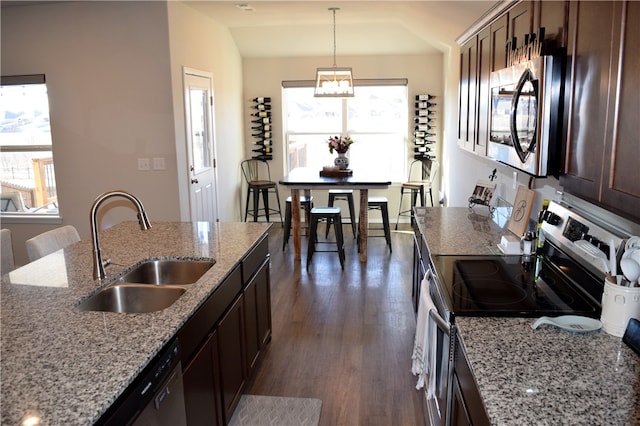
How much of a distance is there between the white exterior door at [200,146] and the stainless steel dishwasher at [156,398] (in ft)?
11.3

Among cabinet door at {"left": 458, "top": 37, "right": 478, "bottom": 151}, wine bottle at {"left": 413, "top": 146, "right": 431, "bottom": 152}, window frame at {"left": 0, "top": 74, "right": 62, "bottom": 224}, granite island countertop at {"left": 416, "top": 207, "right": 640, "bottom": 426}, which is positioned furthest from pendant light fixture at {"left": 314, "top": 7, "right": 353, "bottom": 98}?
granite island countertop at {"left": 416, "top": 207, "right": 640, "bottom": 426}

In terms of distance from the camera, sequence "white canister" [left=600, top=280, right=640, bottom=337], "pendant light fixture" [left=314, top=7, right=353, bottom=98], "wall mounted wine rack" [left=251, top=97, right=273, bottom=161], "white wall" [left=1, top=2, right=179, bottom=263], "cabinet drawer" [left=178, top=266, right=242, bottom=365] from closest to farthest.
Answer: "white canister" [left=600, top=280, right=640, bottom=337] < "cabinet drawer" [left=178, top=266, right=242, bottom=365] < "white wall" [left=1, top=2, right=179, bottom=263] < "pendant light fixture" [left=314, top=7, right=353, bottom=98] < "wall mounted wine rack" [left=251, top=97, right=273, bottom=161]

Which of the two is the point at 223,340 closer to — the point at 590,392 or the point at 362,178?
the point at 590,392

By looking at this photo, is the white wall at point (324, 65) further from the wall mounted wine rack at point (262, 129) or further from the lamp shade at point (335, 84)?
the lamp shade at point (335, 84)

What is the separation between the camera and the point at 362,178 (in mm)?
5539

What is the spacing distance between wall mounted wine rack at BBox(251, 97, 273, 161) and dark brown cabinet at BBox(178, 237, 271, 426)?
4.20 meters

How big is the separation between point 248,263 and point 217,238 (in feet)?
1.06

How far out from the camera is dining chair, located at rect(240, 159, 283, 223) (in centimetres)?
683

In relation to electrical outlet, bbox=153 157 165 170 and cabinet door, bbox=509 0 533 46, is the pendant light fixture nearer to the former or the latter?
electrical outlet, bbox=153 157 165 170

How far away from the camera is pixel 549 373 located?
4.46 ft

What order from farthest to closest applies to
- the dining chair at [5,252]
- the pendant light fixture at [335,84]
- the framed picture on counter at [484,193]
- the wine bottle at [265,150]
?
the wine bottle at [265,150] → the pendant light fixture at [335,84] → the framed picture on counter at [484,193] → the dining chair at [5,252]

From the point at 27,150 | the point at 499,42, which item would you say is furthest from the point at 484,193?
the point at 27,150

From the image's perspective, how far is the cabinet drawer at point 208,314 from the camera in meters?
1.90

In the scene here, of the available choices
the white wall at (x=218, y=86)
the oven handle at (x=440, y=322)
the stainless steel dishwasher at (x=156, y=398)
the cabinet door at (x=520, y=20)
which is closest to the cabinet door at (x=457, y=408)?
the oven handle at (x=440, y=322)
